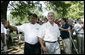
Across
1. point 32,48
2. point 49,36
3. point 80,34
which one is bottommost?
point 32,48

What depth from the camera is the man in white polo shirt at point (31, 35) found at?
632 centimetres

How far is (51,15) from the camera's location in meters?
6.08

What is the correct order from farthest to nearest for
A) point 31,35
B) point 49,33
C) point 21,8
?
1. point 21,8
2. point 31,35
3. point 49,33

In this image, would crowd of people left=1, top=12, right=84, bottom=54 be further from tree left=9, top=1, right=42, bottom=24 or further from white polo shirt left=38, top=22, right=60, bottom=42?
tree left=9, top=1, right=42, bottom=24

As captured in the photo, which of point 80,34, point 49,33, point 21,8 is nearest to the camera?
point 49,33

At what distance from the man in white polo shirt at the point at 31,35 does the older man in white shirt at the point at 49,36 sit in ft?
0.76

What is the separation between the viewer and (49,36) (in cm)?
608

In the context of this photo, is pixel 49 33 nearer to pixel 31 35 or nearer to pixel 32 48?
pixel 31 35

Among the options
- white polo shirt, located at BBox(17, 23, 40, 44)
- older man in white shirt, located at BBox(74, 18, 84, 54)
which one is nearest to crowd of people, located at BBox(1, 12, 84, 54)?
white polo shirt, located at BBox(17, 23, 40, 44)

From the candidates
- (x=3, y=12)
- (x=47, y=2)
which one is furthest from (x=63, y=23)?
(x=47, y=2)

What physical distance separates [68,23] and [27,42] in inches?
143

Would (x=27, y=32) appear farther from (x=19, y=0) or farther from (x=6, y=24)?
(x=19, y=0)

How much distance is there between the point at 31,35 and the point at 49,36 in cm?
49

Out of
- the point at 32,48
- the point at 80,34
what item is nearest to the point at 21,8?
the point at 80,34
